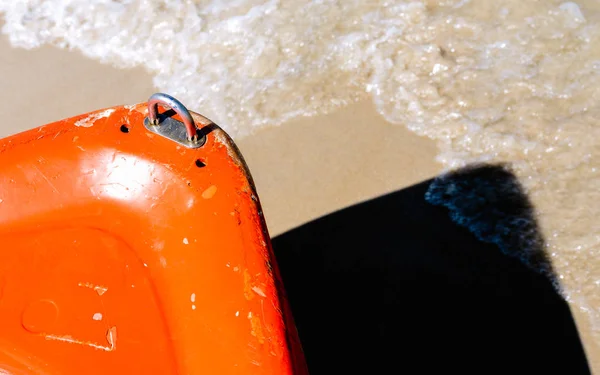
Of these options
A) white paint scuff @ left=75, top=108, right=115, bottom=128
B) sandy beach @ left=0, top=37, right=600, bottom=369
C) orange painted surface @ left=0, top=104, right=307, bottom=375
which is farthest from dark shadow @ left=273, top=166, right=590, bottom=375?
white paint scuff @ left=75, top=108, right=115, bottom=128

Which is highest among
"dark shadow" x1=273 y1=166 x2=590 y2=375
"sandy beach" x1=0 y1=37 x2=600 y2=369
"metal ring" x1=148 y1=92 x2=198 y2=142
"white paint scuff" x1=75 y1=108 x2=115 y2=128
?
"sandy beach" x1=0 y1=37 x2=600 y2=369

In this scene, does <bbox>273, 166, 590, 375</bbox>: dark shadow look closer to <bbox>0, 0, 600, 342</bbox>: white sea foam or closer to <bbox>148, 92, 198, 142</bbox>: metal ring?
<bbox>0, 0, 600, 342</bbox>: white sea foam

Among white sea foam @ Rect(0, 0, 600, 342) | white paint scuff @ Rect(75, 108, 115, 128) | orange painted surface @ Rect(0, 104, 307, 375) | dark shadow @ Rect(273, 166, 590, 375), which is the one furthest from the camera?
white sea foam @ Rect(0, 0, 600, 342)

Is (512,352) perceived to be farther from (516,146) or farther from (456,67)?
(456,67)

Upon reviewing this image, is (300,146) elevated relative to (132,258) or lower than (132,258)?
elevated

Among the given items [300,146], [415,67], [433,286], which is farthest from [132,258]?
[415,67]

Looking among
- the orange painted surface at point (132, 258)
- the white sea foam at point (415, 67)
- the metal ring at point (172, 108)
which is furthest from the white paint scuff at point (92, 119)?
the white sea foam at point (415, 67)

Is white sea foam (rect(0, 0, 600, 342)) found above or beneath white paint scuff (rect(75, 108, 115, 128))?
above

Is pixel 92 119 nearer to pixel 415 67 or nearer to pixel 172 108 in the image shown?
pixel 172 108
